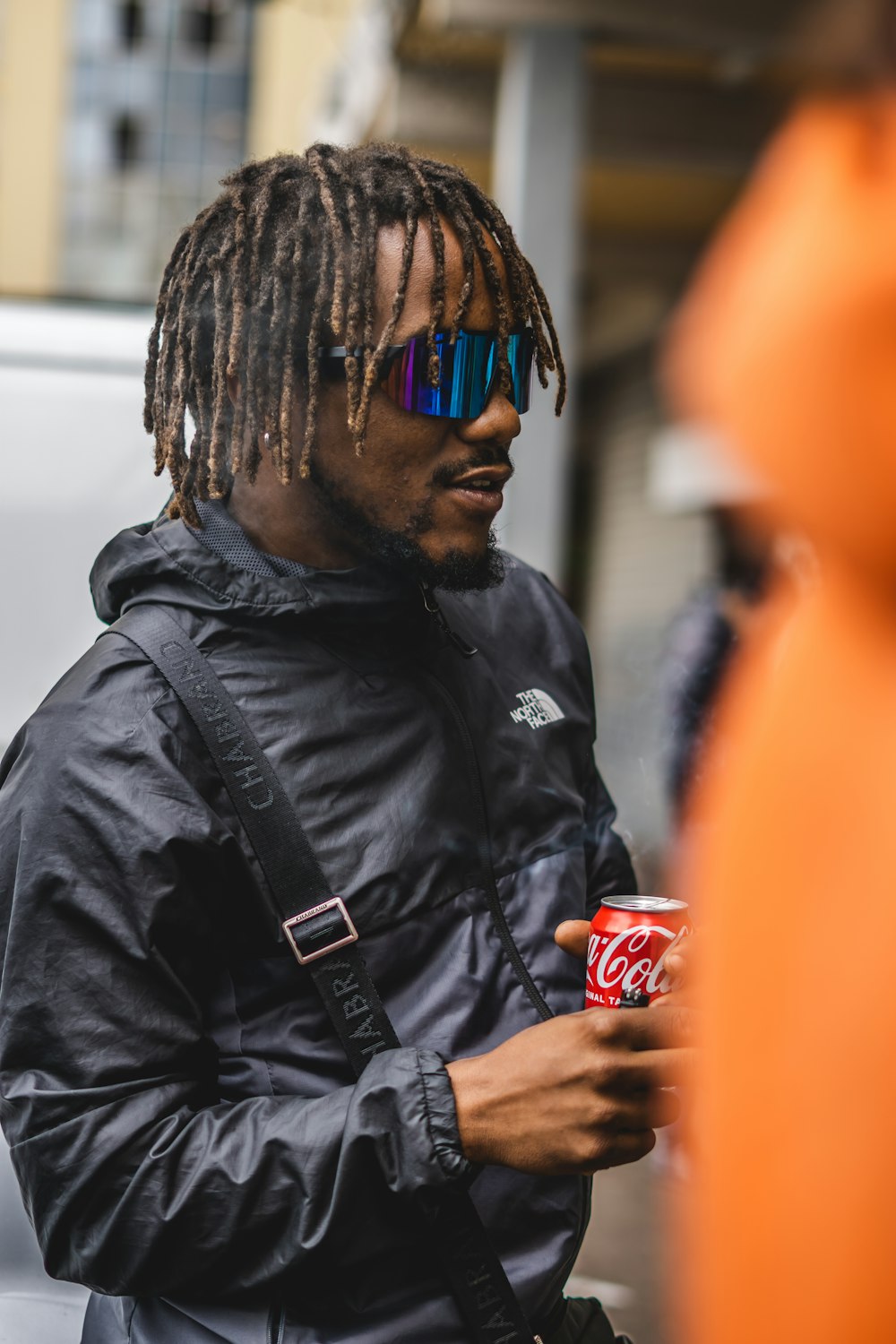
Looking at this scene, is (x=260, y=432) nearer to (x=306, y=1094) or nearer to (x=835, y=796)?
(x=306, y=1094)

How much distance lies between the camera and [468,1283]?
170 centimetres

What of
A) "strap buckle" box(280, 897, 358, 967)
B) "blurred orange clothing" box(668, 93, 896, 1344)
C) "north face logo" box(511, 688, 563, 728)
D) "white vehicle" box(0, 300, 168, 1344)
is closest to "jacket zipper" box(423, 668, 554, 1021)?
"north face logo" box(511, 688, 563, 728)

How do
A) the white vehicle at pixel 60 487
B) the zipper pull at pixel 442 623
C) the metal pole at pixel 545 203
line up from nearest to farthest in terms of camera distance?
1. the zipper pull at pixel 442 623
2. the white vehicle at pixel 60 487
3. the metal pole at pixel 545 203

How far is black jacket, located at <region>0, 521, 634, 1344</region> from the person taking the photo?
62.6 inches

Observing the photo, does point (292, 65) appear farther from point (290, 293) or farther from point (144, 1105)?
point (144, 1105)

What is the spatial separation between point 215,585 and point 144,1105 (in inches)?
25.4

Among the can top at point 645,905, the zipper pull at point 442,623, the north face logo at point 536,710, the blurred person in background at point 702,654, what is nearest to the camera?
the can top at point 645,905

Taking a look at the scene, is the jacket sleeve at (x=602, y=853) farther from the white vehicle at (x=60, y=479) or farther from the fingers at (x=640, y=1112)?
the white vehicle at (x=60, y=479)

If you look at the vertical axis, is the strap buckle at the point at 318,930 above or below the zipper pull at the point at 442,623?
below

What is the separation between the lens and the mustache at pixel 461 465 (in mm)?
1862

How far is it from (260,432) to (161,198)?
22.0 meters

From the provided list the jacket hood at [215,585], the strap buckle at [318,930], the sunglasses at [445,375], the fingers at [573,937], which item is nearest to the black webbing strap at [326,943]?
the strap buckle at [318,930]

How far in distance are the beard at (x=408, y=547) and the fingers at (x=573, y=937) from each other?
1.53ft

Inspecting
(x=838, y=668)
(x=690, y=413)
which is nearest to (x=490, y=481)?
(x=690, y=413)
